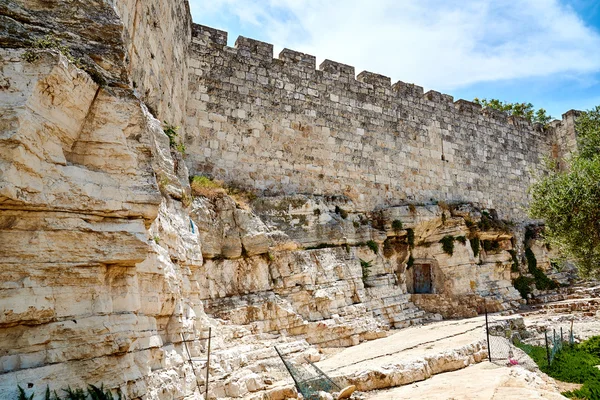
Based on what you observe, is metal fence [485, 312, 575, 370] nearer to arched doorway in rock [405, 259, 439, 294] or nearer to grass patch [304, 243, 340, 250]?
arched doorway in rock [405, 259, 439, 294]

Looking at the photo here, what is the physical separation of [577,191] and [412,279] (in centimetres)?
607

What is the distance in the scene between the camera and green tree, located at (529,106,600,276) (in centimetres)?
1082

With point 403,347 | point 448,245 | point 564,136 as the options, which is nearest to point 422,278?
point 448,245

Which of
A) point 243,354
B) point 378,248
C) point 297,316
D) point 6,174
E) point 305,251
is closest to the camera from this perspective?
point 6,174

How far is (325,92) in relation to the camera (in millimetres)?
14820

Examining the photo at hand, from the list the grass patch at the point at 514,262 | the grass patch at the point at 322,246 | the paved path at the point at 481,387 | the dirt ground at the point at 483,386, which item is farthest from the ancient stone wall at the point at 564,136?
the paved path at the point at 481,387

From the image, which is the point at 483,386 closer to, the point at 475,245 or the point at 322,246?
the point at 322,246

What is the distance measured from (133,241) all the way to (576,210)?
10822mm

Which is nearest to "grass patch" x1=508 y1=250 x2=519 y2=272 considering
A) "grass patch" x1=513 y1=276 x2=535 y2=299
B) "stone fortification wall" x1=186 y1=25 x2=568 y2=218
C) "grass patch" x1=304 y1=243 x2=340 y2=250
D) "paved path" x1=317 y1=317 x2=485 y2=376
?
"grass patch" x1=513 y1=276 x2=535 y2=299

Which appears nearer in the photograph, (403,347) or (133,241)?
(133,241)

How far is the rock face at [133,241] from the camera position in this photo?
4.09 metres

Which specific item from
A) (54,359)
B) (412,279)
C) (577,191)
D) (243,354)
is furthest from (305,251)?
(54,359)

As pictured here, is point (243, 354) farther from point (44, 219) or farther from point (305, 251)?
point (44, 219)

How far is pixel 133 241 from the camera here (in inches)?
187
